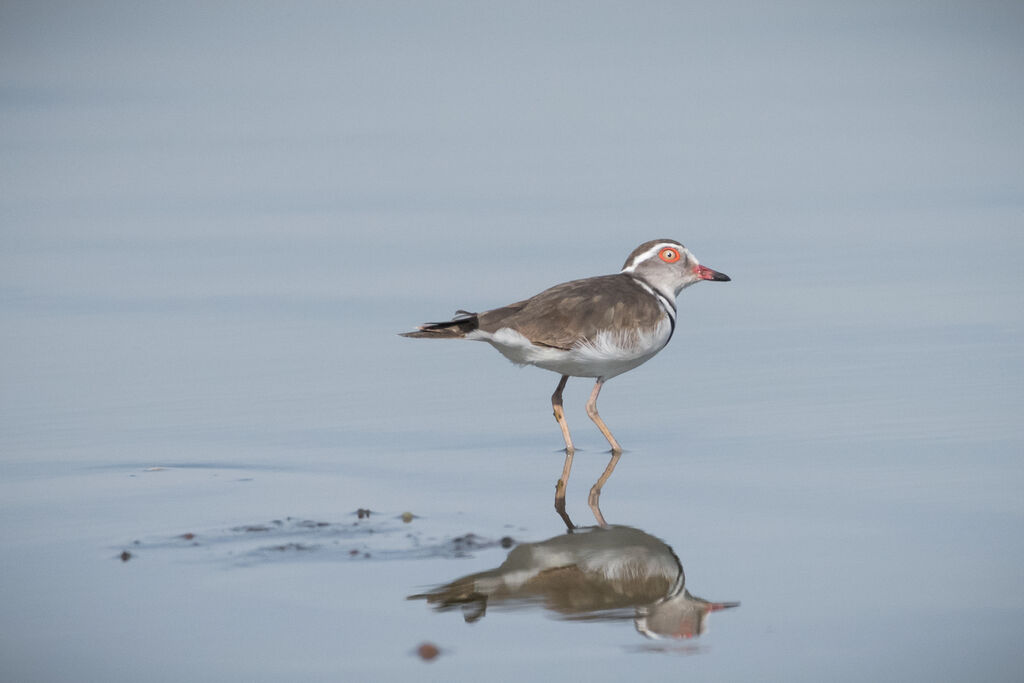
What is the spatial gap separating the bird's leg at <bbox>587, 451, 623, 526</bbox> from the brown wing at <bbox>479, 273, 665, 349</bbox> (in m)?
0.96

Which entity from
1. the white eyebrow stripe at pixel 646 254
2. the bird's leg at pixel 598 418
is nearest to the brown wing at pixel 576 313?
the bird's leg at pixel 598 418

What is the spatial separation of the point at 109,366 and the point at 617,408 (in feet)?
13.9

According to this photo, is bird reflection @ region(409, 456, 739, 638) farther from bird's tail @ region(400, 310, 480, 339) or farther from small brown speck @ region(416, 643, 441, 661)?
bird's tail @ region(400, 310, 480, 339)

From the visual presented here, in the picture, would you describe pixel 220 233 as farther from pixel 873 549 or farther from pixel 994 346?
pixel 873 549

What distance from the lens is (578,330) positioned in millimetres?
10648

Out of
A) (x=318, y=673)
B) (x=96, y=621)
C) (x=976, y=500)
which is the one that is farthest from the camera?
(x=976, y=500)

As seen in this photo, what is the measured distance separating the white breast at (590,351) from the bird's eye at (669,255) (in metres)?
0.91

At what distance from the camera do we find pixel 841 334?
12867 mm

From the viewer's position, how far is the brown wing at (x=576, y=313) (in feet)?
34.7

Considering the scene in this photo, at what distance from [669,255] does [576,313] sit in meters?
1.54

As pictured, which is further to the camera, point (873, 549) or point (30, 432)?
point (30, 432)

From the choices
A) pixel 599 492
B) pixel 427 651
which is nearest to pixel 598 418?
pixel 599 492

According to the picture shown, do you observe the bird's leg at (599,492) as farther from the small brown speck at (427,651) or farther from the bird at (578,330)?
the small brown speck at (427,651)

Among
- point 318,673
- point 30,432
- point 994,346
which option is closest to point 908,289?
point 994,346
